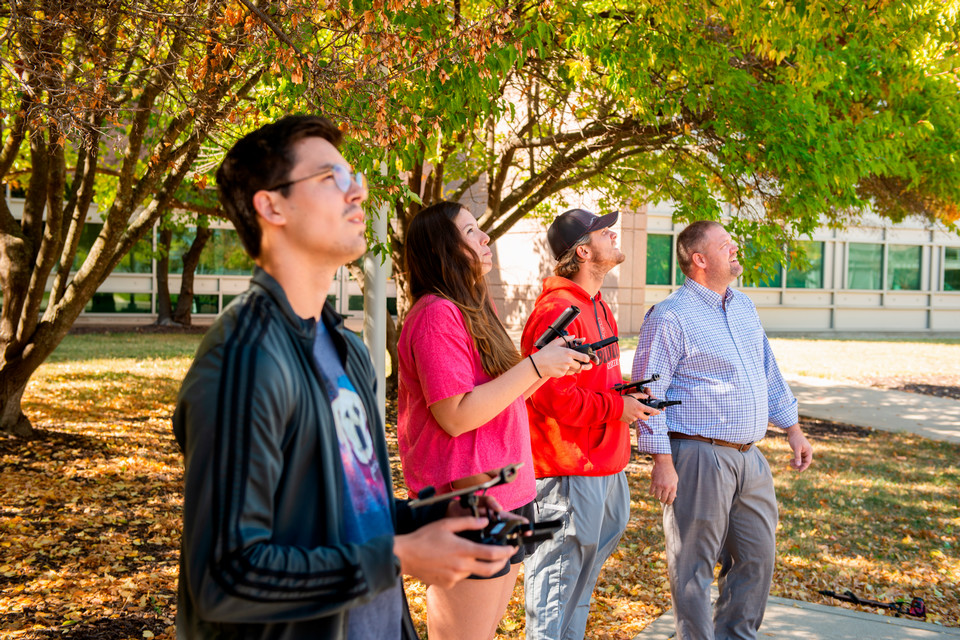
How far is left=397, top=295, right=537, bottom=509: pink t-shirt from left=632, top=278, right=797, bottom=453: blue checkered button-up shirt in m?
1.00

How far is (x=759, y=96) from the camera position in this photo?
289 inches

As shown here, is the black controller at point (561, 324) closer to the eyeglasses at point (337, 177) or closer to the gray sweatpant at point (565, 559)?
the gray sweatpant at point (565, 559)

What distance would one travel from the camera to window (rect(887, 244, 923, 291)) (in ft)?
96.0

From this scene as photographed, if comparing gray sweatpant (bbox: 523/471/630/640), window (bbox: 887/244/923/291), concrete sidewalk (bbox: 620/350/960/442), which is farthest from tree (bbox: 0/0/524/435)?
window (bbox: 887/244/923/291)

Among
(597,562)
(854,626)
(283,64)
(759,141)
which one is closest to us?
(597,562)

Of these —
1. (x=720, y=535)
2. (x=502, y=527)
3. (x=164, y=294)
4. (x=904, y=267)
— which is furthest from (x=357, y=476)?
(x=904, y=267)

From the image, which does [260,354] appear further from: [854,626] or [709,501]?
[854,626]

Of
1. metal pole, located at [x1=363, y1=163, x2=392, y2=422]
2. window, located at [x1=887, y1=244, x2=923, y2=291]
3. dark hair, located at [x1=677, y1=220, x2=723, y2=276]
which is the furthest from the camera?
window, located at [x1=887, y1=244, x2=923, y2=291]

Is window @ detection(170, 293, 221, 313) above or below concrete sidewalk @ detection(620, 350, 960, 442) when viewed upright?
above

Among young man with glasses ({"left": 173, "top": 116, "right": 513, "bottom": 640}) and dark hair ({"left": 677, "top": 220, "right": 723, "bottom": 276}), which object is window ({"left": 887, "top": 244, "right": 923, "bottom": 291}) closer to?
dark hair ({"left": 677, "top": 220, "right": 723, "bottom": 276})

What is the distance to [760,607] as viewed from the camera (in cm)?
367

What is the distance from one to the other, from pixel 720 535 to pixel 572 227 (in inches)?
62.4

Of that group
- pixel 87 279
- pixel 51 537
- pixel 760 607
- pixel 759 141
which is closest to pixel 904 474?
pixel 759 141

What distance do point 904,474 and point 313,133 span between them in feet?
29.3
